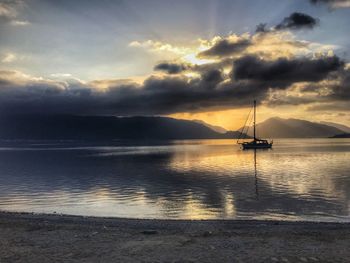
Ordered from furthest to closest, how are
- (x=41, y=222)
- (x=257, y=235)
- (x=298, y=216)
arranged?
(x=298, y=216)
(x=41, y=222)
(x=257, y=235)

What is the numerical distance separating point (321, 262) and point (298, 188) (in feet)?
134

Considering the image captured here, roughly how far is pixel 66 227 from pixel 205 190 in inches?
1215

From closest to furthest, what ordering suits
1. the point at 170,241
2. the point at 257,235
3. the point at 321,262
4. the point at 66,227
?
the point at 321,262, the point at 170,241, the point at 257,235, the point at 66,227

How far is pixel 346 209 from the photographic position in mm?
36656

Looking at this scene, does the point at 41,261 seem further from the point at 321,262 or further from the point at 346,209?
the point at 346,209

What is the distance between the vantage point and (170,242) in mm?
18844

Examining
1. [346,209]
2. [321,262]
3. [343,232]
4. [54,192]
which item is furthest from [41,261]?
[54,192]

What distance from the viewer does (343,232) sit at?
70.7 ft

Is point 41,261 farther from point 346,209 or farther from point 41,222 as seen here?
point 346,209

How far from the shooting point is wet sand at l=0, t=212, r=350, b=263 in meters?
16.0

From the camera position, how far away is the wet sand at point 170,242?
16047 millimetres

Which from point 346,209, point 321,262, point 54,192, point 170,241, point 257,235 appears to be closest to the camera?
point 321,262

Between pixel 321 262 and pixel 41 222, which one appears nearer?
pixel 321 262

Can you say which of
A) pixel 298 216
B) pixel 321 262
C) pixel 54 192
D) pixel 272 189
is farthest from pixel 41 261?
pixel 272 189
